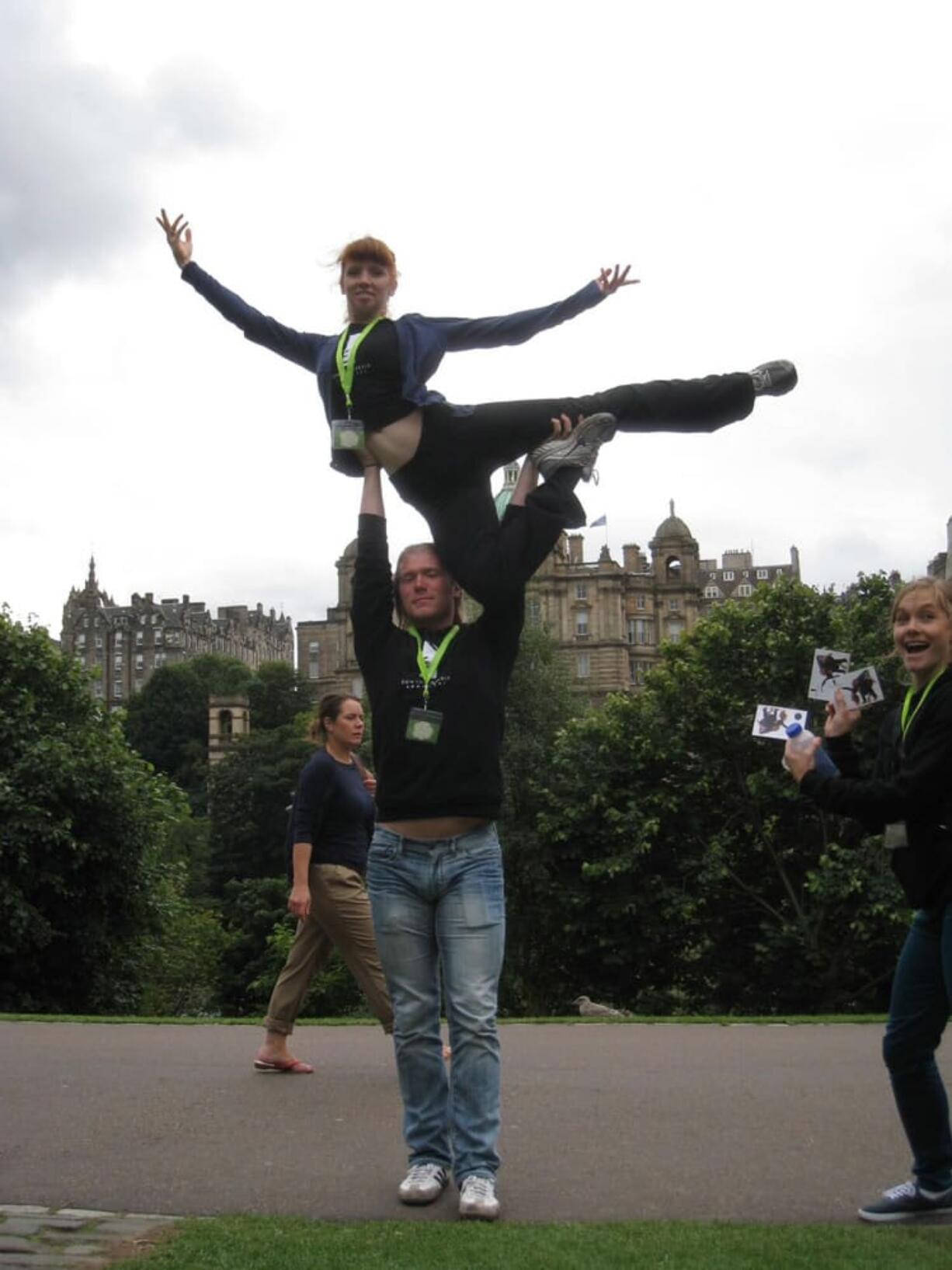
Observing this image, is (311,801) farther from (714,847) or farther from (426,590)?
(714,847)

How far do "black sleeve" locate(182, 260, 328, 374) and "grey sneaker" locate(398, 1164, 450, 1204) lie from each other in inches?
132

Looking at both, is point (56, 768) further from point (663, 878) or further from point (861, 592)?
point (861, 592)

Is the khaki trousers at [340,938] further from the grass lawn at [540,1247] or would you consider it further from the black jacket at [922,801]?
the black jacket at [922,801]

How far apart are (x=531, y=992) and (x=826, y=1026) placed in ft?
76.4

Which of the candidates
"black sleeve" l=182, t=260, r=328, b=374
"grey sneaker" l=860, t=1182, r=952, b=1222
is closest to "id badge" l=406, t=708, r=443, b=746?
"black sleeve" l=182, t=260, r=328, b=374

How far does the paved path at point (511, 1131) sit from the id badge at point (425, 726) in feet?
5.86

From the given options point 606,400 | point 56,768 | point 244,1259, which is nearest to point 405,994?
point 244,1259

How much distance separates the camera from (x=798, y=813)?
33.4 metres

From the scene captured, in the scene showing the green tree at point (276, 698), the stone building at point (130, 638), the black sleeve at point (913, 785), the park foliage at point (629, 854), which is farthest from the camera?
the stone building at point (130, 638)

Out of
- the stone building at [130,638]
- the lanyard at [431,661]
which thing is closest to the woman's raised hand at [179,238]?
the lanyard at [431,661]

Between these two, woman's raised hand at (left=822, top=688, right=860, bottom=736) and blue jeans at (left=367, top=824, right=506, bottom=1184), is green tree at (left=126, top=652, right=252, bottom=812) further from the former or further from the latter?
woman's raised hand at (left=822, top=688, right=860, bottom=736)

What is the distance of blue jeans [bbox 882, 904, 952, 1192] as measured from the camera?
17.6 ft

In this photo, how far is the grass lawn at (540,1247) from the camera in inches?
178

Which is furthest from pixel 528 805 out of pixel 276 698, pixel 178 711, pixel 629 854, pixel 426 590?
pixel 178 711
